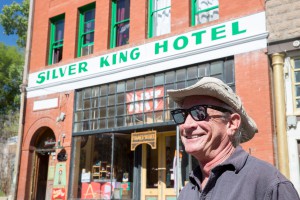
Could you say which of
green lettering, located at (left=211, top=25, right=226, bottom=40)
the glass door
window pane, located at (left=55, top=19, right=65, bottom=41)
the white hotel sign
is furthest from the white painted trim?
green lettering, located at (left=211, top=25, right=226, bottom=40)

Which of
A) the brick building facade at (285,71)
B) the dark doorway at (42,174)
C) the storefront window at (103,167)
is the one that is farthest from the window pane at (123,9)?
the dark doorway at (42,174)

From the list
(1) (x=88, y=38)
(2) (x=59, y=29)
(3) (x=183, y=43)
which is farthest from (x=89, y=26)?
(3) (x=183, y=43)

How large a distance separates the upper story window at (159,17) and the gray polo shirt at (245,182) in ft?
32.5

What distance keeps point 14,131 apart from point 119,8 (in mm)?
17967

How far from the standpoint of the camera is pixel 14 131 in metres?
27.7

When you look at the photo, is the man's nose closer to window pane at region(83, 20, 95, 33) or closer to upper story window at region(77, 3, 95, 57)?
upper story window at region(77, 3, 95, 57)

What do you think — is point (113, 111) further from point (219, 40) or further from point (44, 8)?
point (44, 8)

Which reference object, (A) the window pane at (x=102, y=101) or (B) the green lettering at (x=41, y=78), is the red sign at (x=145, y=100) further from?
(B) the green lettering at (x=41, y=78)

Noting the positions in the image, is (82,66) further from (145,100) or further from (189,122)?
(189,122)

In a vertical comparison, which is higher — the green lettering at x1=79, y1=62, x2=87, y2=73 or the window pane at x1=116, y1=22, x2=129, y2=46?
the window pane at x1=116, y1=22, x2=129, y2=46

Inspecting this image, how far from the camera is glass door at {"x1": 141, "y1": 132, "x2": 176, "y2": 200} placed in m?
11.2

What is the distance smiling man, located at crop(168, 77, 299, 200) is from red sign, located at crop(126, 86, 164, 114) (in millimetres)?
8638

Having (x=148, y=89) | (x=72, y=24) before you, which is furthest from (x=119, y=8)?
(x=148, y=89)

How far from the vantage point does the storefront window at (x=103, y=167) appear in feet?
38.5
